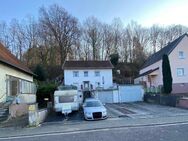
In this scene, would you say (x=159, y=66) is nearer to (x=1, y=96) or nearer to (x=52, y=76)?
(x=52, y=76)

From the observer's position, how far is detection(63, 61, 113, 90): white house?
179ft

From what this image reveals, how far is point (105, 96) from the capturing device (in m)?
44.9

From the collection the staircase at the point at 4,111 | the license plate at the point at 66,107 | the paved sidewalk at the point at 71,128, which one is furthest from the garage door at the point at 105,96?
the paved sidewalk at the point at 71,128

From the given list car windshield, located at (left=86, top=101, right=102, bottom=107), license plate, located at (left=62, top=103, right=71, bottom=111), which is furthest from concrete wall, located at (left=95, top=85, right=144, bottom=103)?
car windshield, located at (left=86, top=101, right=102, bottom=107)

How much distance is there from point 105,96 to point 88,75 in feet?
38.7

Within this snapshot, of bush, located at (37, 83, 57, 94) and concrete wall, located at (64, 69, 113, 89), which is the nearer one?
bush, located at (37, 83, 57, 94)

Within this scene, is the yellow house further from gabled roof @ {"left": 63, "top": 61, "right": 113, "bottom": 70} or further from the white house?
gabled roof @ {"left": 63, "top": 61, "right": 113, "bottom": 70}

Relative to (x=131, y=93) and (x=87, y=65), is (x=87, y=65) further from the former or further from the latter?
(x=131, y=93)

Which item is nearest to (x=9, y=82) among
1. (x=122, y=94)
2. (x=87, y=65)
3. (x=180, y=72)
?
(x=122, y=94)

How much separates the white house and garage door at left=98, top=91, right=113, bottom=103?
9.60 m

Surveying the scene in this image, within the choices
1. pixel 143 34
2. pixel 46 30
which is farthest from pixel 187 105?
pixel 143 34

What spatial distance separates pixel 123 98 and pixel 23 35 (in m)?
32.6

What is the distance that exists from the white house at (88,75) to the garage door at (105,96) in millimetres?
9598

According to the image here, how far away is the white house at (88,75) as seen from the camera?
54688 mm
